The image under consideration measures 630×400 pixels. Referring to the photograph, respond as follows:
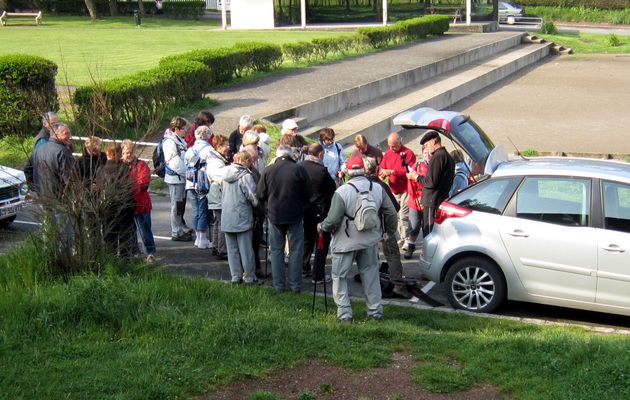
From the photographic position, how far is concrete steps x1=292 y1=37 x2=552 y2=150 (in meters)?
20.8

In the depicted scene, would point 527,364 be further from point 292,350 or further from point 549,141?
point 549,141

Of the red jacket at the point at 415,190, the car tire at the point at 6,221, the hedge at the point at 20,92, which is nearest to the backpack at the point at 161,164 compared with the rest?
the car tire at the point at 6,221

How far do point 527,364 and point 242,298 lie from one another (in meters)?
3.08

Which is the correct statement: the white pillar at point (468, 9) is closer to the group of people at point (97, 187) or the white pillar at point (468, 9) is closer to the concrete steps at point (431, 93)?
the concrete steps at point (431, 93)

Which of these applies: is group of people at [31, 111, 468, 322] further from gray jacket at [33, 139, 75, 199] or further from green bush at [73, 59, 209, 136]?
green bush at [73, 59, 209, 136]

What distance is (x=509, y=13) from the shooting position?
2258 inches

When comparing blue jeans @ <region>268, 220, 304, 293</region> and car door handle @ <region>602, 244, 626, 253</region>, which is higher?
car door handle @ <region>602, 244, 626, 253</region>

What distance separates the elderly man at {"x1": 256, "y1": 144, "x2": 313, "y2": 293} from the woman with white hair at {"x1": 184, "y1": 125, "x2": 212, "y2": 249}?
4.58ft

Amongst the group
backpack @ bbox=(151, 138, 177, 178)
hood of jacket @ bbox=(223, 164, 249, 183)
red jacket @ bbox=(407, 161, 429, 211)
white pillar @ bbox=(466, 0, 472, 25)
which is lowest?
red jacket @ bbox=(407, 161, 429, 211)

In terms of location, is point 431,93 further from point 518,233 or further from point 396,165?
point 518,233

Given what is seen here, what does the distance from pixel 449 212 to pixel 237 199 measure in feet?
7.70

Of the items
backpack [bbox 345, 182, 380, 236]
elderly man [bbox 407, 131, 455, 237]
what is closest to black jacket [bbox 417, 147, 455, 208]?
elderly man [bbox 407, 131, 455, 237]

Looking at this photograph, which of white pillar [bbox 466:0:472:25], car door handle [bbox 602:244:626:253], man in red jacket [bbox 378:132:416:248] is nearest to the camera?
car door handle [bbox 602:244:626:253]

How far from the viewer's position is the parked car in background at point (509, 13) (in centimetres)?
5619
